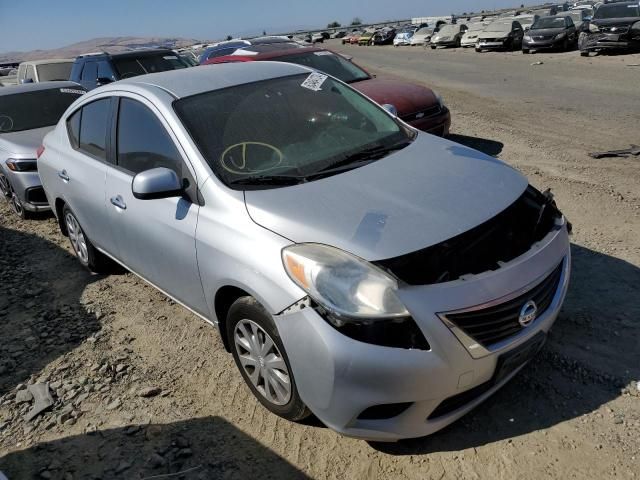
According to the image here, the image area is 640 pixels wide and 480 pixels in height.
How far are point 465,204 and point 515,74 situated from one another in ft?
51.2

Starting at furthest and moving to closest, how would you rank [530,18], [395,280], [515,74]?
[530,18], [515,74], [395,280]

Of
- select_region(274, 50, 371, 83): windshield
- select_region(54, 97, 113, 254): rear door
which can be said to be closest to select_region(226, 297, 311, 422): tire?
select_region(54, 97, 113, 254): rear door

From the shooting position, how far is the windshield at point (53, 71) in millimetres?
12523

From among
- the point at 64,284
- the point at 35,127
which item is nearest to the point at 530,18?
the point at 35,127

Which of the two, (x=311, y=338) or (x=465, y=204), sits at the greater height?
(x=465, y=204)

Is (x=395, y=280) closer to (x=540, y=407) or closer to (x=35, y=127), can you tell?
(x=540, y=407)

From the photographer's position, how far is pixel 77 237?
4812mm

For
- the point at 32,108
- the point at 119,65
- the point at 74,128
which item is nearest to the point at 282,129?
the point at 74,128

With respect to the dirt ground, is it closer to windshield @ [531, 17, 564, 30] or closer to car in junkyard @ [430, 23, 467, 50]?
windshield @ [531, 17, 564, 30]

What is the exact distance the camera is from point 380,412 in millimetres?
2305

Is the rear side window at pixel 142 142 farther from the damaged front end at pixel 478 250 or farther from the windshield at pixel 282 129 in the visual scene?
the damaged front end at pixel 478 250

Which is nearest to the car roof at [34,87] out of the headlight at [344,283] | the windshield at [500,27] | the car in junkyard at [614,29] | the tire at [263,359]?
the tire at [263,359]

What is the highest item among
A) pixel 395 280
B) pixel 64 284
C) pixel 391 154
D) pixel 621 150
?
pixel 391 154

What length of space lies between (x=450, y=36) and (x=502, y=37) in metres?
8.46
